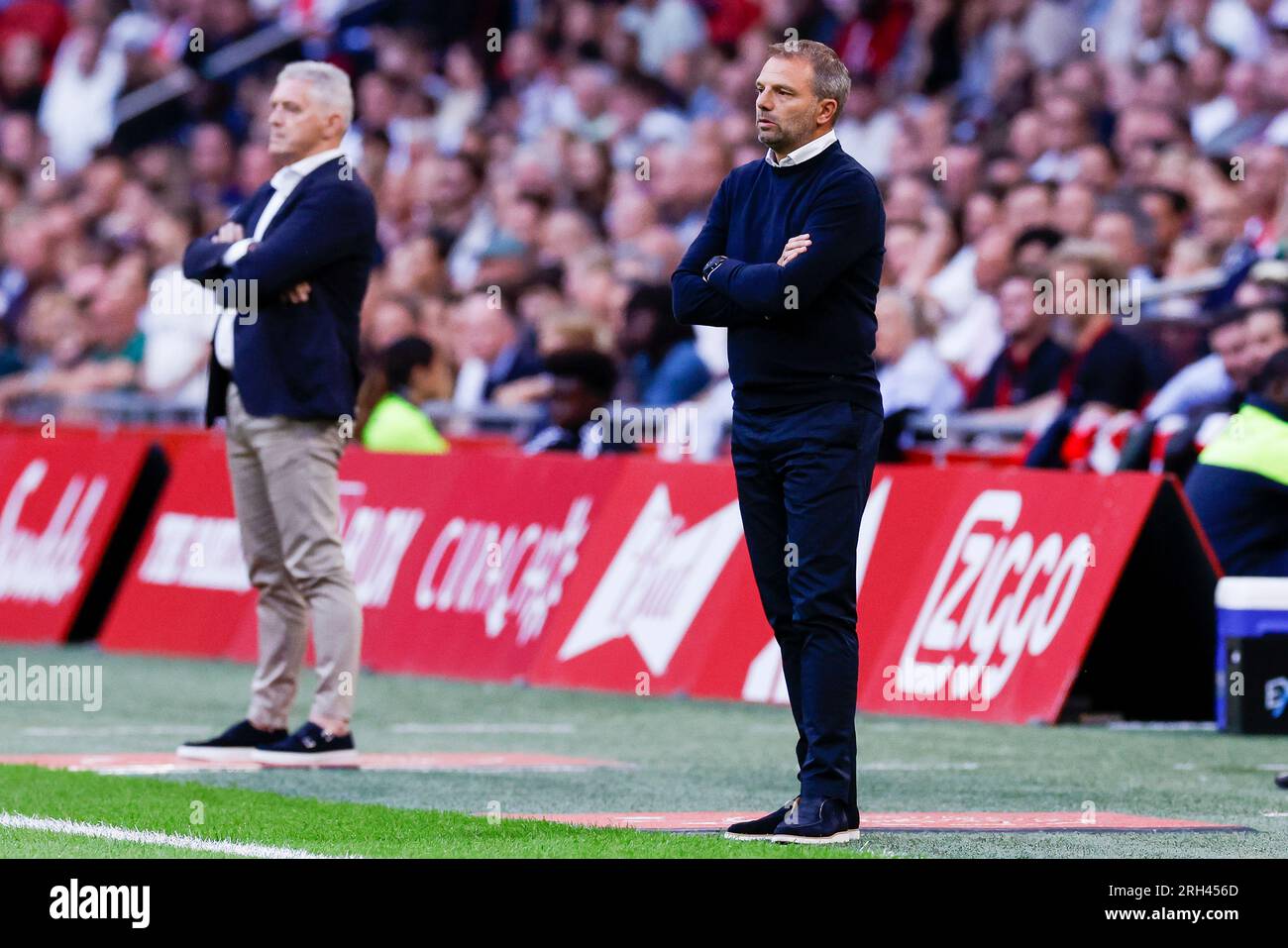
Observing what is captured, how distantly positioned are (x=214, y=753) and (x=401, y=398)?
5639mm

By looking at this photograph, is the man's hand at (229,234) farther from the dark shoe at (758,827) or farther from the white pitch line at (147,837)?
the dark shoe at (758,827)

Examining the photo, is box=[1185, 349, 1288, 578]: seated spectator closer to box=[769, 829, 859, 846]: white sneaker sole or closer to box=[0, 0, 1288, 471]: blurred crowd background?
box=[0, 0, 1288, 471]: blurred crowd background

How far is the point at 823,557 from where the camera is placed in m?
7.90

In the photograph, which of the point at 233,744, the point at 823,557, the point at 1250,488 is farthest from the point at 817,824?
the point at 1250,488

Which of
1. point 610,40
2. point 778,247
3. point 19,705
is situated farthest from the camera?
point 610,40

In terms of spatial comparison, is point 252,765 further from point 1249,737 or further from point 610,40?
point 610,40

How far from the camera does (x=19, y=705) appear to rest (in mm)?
12875

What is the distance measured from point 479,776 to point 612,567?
4186 millimetres

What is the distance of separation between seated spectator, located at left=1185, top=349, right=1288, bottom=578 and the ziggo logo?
0.70 meters

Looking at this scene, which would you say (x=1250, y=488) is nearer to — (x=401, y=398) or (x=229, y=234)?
(x=229, y=234)

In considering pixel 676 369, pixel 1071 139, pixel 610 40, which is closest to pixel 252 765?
pixel 676 369

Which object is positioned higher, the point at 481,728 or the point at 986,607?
the point at 986,607

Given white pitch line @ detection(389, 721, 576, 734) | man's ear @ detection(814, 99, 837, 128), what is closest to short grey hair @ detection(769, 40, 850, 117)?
man's ear @ detection(814, 99, 837, 128)

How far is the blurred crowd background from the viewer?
15.2 m
